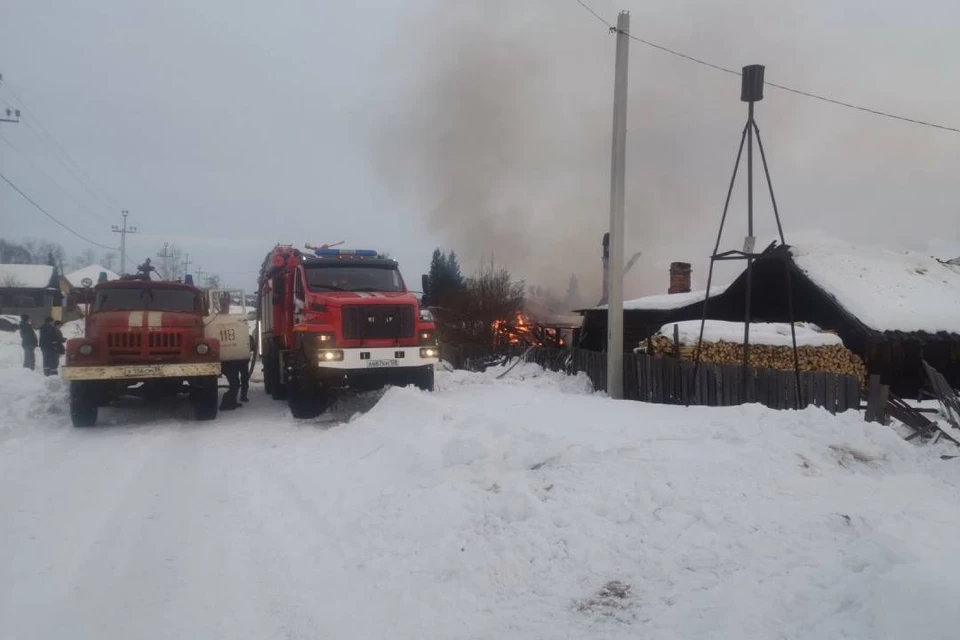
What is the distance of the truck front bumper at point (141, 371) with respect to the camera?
391 inches

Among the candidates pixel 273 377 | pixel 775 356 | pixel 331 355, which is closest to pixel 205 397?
pixel 331 355

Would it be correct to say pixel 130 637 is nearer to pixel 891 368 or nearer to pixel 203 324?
pixel 203 324

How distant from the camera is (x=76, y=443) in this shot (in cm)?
920

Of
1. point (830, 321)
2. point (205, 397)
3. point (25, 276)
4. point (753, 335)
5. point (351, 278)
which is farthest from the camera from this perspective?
point (25, 276)

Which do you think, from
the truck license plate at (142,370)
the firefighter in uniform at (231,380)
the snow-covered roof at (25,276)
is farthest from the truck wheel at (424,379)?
the snow-covered roof at (25,276)

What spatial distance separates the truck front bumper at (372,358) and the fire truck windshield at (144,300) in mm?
2773

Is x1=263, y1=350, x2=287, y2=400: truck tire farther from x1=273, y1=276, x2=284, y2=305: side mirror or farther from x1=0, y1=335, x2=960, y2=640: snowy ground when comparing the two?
x1=0, y1=335, x2=960, y2=640: snowy ground

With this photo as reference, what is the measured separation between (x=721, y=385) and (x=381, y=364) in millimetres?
6089

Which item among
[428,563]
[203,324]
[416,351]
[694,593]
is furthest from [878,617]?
[203,324]

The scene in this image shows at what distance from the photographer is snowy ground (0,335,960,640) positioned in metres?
3.92

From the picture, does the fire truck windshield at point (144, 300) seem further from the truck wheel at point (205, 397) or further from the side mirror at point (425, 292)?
the side mirror at point (425, 292)

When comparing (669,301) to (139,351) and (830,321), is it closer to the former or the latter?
(830,321)

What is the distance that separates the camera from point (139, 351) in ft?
34.2

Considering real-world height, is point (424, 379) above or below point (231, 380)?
above
